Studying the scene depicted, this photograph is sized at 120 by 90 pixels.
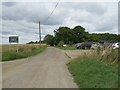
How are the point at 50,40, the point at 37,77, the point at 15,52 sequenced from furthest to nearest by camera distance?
1. the point at 50,40
2. the point at 15,52
3. the point at 37,77

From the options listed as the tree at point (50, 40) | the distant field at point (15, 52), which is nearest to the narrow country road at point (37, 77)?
the distant field at point (15, 52)

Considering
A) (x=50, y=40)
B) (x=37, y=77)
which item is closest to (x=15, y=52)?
(x=37, y=77)

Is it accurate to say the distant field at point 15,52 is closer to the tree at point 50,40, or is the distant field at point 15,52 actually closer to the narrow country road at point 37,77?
the narrow country road at point 37,77

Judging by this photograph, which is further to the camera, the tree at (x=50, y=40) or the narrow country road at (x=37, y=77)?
the tree at (x=50, y=40)

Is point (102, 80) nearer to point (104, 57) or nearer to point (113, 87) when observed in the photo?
point (113, 87)

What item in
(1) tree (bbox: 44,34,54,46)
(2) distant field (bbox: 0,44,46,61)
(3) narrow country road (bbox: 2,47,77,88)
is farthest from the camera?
(1) tree (bbox: 44,34,54,46)

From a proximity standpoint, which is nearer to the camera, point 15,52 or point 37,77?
point 37,77

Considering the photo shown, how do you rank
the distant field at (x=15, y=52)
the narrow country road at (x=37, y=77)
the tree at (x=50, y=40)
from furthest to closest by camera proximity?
the tree at (x=50, y=40)
the distant field at (x=15, y=52)
the narrow country road at (x=37, y=77)

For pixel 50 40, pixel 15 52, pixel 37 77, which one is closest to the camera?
pixel 37 77

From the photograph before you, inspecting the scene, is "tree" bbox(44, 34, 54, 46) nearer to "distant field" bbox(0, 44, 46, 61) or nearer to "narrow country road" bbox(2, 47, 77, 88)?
"distant field" bbox(0, 44, 46, 61)

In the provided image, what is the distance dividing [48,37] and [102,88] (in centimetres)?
15416

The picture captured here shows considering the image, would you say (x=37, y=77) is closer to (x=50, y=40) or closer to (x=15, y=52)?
(x=15, y=52)

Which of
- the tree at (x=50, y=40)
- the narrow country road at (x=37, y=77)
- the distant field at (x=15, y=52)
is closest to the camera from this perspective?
the narrow country road at (x=37, y=77)

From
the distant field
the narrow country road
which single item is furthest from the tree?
the narrow country road
